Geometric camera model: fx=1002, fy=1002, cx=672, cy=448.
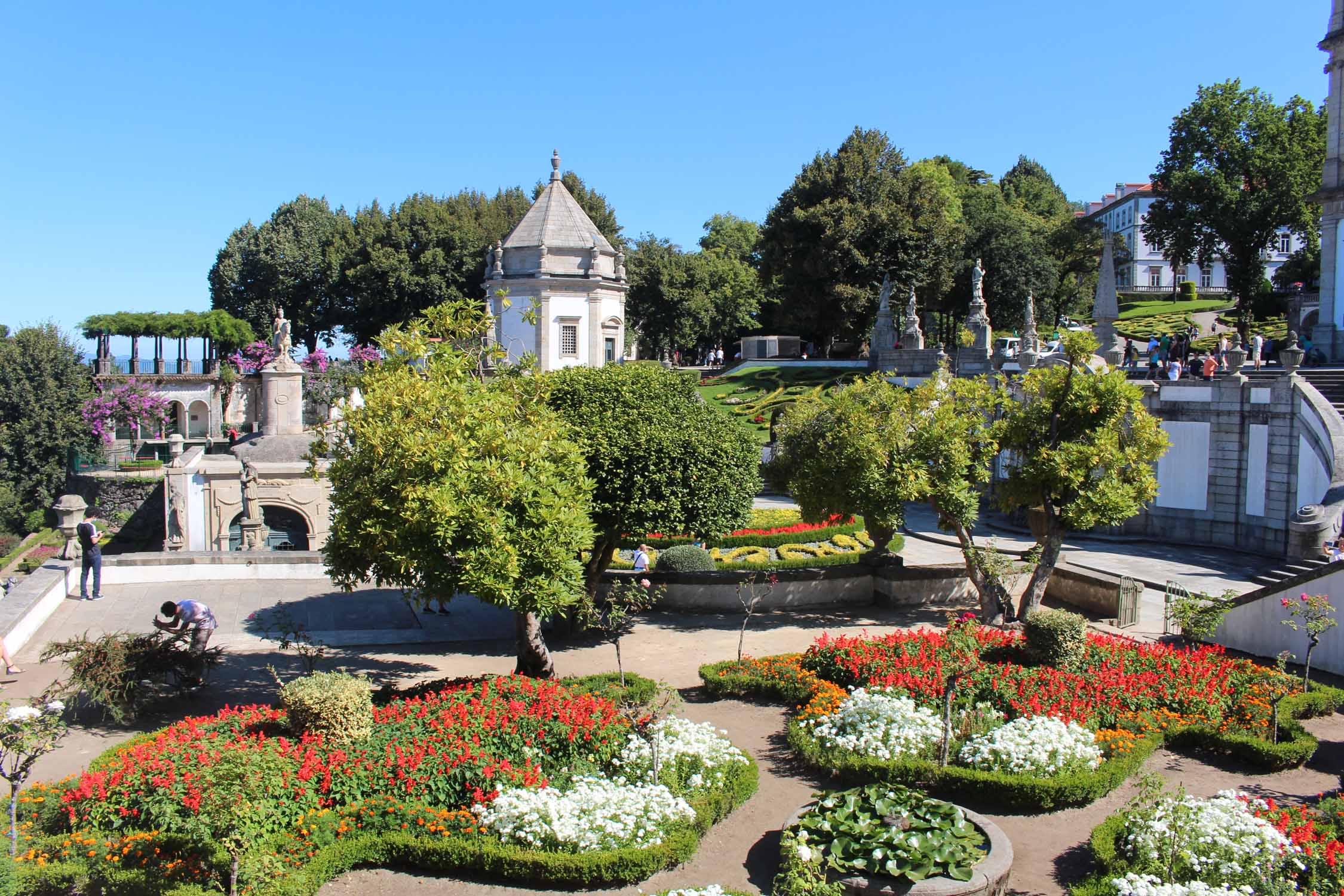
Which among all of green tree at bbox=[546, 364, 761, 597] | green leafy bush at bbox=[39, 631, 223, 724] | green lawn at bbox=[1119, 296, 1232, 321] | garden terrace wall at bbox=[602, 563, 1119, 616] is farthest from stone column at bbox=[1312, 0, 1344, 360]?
green lawn at bbox=[1119, 296, 1232, 321]

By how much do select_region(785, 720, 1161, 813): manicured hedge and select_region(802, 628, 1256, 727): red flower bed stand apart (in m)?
1.20

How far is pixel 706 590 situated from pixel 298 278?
54.4m

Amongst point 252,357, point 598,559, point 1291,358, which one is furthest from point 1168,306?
point 598,559

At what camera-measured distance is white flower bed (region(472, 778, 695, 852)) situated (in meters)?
9.70

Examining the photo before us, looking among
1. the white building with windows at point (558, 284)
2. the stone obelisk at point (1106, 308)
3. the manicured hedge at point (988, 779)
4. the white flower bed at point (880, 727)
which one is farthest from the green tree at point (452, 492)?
the white building with windows at point (558, 284)

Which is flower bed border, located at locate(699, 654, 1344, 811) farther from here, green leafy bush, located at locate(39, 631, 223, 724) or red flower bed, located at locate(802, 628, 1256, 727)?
green leafy bush, located at locate(39, 631, 223, 724)

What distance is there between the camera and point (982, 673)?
13.7m

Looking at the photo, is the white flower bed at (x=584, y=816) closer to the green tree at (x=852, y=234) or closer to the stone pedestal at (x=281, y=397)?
the stone pedestal at (x=281, y=397)

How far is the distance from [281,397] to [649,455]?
69.4 ft

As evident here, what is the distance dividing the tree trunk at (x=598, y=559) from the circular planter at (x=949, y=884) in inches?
361

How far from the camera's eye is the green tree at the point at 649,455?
16219mm

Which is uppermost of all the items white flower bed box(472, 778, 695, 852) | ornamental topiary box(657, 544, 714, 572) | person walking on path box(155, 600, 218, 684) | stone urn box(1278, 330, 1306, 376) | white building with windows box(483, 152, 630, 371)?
white building with windows box(483, 152, 630, 371)

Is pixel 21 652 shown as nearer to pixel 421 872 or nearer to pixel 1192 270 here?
pixel 421 872

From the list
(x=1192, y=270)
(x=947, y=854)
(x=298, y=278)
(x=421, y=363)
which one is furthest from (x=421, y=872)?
(x=1192, y=270)
